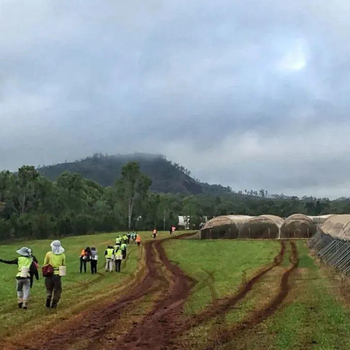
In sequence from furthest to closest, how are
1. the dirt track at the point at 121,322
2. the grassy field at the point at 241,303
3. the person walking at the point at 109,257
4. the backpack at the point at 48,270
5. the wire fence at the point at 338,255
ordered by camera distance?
1. the person walking at the point at 109,257
2. the wire fence at the point at 338,255
3. the backpack at the point at 48,270
4. the grassy field at the point at 241,303
5. the dirt track at the point at 121,322

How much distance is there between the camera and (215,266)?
34.5 m

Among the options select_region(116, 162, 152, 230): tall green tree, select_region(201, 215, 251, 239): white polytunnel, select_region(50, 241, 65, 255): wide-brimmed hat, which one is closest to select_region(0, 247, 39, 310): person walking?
select_region(50, 241, 65, 255): wide-brimmed hat

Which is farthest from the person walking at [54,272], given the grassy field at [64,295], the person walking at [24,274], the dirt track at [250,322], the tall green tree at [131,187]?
the tall green tree at [131,187]

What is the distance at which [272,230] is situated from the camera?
67062 millimetres

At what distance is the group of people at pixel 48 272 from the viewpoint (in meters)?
17.3

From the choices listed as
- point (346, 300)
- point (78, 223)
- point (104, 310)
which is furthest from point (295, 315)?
point (78, 223)

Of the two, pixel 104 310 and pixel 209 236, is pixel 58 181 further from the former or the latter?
pixel 104 310

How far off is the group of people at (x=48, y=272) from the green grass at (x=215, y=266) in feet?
14.4

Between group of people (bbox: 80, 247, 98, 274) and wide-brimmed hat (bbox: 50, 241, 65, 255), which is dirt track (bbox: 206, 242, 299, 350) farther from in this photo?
group of people (bbox: 80, 247, 98, 274)

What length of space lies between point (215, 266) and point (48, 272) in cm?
1876

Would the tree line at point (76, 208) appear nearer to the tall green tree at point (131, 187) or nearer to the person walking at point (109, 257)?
the tall green tree at point (131, 187)

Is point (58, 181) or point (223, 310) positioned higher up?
point (58, 181)

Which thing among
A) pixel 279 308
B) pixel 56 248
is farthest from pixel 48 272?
pixel 279 308

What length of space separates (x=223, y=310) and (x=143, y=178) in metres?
99.9
